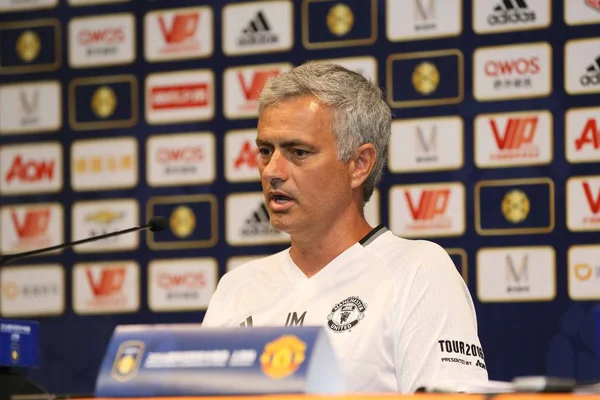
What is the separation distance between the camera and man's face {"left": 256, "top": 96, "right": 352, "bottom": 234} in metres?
2.20

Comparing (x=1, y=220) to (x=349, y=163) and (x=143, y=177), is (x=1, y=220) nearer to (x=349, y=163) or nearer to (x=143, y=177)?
(x=143, y=177)

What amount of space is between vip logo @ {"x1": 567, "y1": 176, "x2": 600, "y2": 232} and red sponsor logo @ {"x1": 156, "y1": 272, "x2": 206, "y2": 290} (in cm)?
146

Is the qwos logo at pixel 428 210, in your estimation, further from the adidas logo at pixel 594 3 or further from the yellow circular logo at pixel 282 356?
the yellow circular logo at pixel 282 356

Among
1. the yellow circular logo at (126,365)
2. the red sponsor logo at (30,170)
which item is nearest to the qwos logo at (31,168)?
the red sponsor logo at (30,170)

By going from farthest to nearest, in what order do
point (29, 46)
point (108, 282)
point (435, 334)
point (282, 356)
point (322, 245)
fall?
1. point (29, 46)
2. point (108, 282)
3. point (322, 245)
4. point (435, 334)
5. point (282, 356)

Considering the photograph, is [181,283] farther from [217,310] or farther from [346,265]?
[346,265]

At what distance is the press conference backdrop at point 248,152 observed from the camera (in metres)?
3.58

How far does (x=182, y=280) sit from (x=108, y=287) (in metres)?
0.34

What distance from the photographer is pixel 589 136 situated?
355 cm

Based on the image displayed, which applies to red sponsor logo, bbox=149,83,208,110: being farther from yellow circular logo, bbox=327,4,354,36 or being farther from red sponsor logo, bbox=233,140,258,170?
yellow circular logo, bbox=327,4,354,36

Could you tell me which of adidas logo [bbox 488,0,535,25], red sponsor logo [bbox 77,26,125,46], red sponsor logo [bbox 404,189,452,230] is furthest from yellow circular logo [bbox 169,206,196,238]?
adidas logo [bbox 488,0,535,25]

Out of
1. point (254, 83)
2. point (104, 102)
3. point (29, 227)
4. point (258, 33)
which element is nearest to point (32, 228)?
point (29, 227)

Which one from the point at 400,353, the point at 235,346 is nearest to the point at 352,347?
the point at 400,353

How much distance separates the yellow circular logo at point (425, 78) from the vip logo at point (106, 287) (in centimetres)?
137
